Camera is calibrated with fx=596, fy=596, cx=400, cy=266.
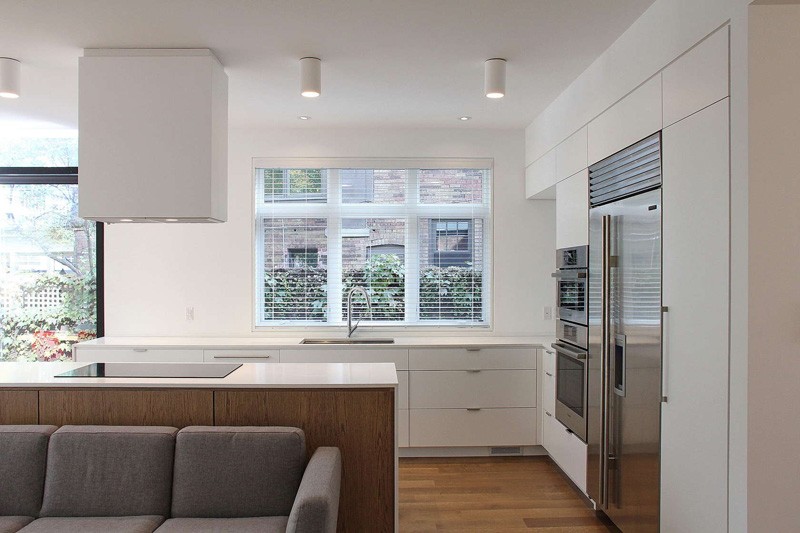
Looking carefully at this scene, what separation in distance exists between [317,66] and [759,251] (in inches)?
92.1

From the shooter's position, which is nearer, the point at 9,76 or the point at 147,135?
the point at 147,135

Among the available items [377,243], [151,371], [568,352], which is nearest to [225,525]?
[151,371]

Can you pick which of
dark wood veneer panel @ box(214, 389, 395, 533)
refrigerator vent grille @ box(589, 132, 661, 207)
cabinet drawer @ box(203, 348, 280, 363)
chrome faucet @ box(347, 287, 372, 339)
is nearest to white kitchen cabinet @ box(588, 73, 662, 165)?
refrigerator vent grille @ box(589, 132, 661, 207)

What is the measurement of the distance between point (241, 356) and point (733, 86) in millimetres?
3500

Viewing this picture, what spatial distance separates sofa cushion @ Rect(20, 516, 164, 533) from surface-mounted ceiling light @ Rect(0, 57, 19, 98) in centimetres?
227

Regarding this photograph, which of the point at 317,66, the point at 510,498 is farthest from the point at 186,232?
the point at 510,498

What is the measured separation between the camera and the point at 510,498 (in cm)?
369

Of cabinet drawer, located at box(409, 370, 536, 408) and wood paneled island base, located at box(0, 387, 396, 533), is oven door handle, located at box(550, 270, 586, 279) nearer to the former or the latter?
cabinet drawer, located at box(409, 370, 536, 408)

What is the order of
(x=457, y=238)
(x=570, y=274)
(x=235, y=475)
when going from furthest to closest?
(x=457, y=238)
(x=570, y=274)
(x=235, y=475)

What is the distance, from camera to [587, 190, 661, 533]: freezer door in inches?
101

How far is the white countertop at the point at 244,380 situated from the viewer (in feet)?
8.64

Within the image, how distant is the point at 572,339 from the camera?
3639 millimetres

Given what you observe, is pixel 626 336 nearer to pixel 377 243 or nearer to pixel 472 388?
pixel 472 388

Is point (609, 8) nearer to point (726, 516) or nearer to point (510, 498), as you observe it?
point (726, 516)
